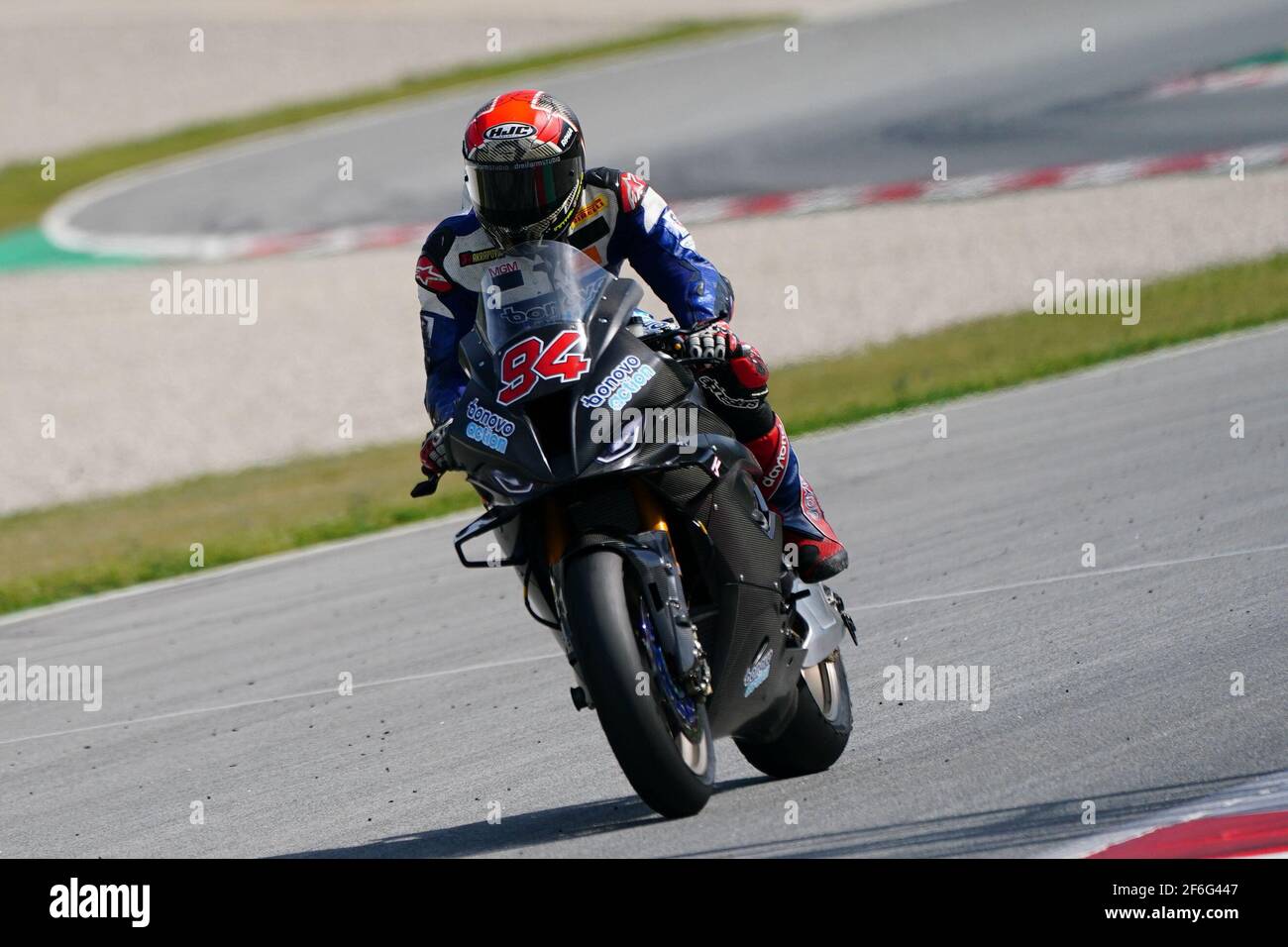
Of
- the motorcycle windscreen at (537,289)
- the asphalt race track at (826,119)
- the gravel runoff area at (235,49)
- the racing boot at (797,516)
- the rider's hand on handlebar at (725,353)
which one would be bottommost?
the racing boot at (797,516)

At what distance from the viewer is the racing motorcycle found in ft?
14.5

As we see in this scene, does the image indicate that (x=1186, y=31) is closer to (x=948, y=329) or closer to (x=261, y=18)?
(x=948, y=329)

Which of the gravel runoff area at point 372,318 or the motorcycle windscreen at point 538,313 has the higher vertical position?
the gravel runoff area at point 372,318

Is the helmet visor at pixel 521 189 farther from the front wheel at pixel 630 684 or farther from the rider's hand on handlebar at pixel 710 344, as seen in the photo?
the front wheel at pixel 630 684

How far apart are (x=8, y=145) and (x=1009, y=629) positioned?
29.5 metres

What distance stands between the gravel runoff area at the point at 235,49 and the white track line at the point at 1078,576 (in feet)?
80.9

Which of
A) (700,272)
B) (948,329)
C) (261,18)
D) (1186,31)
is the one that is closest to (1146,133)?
(1186,31)

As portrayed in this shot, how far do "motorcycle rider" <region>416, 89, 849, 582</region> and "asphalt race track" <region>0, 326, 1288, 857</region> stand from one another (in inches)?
37.1

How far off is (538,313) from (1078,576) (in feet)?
12.3

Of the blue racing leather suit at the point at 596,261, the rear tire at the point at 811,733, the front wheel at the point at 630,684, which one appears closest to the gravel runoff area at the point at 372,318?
the blue racing leather suit at the point at 596,261

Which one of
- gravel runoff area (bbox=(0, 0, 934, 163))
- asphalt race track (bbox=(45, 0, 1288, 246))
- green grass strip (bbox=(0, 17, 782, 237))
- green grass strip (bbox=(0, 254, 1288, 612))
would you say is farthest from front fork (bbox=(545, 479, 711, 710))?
gravel runoff area (bbox=(0, 0, 934, 163))

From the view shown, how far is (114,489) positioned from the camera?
15000 millimetres

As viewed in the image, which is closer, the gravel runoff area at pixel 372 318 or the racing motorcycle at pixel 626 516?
the racing motorcycle at pixel 626 516

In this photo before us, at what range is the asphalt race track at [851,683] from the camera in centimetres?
488
